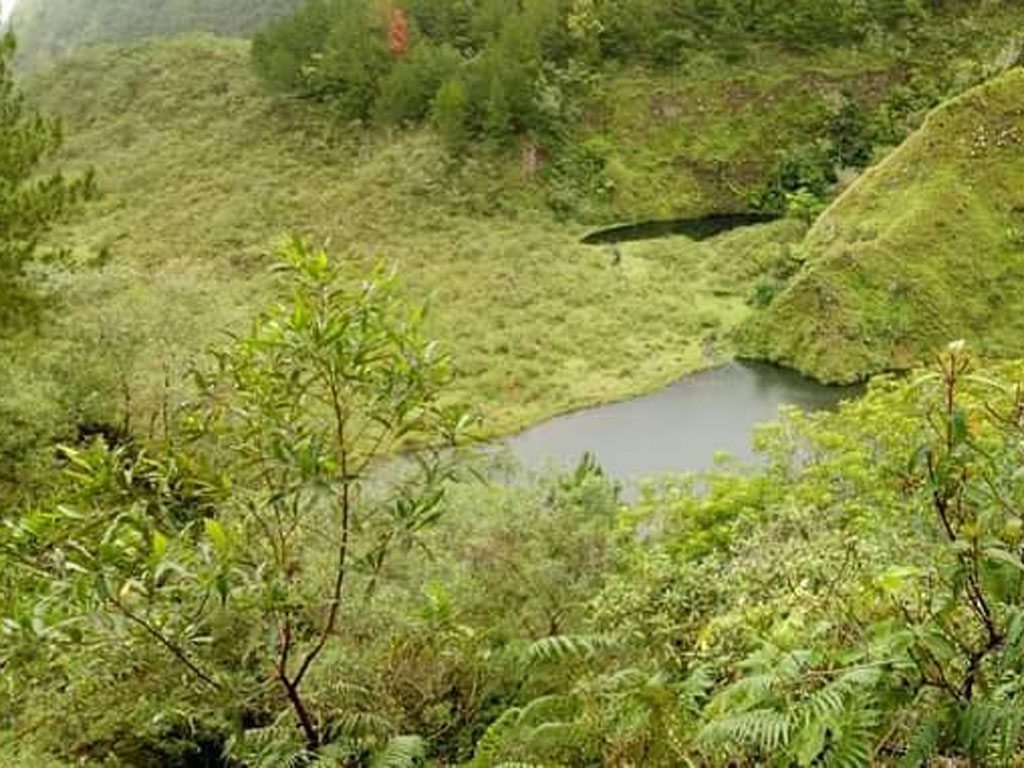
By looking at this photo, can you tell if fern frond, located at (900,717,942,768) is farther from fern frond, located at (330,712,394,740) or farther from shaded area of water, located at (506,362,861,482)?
shaded area of water, located at (506,362,861,482)

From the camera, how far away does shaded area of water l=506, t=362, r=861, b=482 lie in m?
20.1

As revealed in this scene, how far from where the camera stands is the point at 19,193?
14.6 metres

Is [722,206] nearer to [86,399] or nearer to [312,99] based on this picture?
[312,99]

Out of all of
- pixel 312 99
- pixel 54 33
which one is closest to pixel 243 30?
pixel 54 33

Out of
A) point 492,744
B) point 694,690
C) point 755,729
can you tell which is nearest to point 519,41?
point 492,744

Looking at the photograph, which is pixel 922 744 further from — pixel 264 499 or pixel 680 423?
pixel 680 423

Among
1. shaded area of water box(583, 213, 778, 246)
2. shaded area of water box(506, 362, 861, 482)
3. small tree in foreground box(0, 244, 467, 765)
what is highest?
small tree in foreground box(0, 244, 467, 765)

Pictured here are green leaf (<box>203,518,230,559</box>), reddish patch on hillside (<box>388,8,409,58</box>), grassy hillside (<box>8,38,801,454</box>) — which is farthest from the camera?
reddish patch on hillside (<box>388,8,409,58</box>)

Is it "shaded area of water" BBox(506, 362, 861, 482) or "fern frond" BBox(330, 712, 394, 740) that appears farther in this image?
"shaded area of water" BBox(506, 362, 861, 482)

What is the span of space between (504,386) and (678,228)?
15872mm

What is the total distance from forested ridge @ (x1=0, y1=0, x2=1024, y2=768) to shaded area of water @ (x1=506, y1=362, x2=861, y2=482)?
0.79 metres

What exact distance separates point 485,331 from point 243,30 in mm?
49691

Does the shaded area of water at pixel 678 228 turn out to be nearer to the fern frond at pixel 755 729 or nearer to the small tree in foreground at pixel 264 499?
the small tree in foreground at pixel 264 499

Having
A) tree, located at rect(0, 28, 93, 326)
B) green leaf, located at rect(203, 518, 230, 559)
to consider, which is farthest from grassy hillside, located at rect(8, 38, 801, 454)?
green leaf, located at rect(203, 518, 230, 559)
